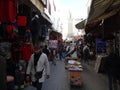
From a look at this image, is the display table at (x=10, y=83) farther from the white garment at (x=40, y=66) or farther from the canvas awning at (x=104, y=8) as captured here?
the canvas awning at (x=104, y=8)

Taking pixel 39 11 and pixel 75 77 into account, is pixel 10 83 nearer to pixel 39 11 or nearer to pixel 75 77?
pixel 39 11

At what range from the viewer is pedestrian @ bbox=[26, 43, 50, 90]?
370 inches

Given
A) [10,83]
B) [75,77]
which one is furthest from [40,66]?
[75,77]

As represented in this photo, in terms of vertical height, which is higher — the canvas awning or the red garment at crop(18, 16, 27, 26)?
the canvas awning

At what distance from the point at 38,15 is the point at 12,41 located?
2665 mm

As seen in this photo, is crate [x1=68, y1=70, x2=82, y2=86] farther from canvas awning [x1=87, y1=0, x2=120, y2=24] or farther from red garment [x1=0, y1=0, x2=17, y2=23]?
red garment [x1=0, y1=0, x2=17, y2=23]

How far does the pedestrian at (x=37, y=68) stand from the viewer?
30.9 feet

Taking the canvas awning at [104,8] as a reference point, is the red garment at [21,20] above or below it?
below

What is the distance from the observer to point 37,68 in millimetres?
9406

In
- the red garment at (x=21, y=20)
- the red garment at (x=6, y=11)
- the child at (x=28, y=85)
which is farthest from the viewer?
the red garment at (x=21, y=20)

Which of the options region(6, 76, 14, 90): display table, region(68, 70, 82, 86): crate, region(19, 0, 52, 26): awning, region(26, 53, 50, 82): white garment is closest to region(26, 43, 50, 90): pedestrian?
region(26, 53, 50, 82): white garment

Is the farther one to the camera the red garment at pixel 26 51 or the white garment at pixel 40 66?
the red garment at pixel 26 51

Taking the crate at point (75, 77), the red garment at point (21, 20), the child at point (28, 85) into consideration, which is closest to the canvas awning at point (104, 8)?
the red garment at point (21, 20)

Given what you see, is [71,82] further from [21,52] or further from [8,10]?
[8,10]
